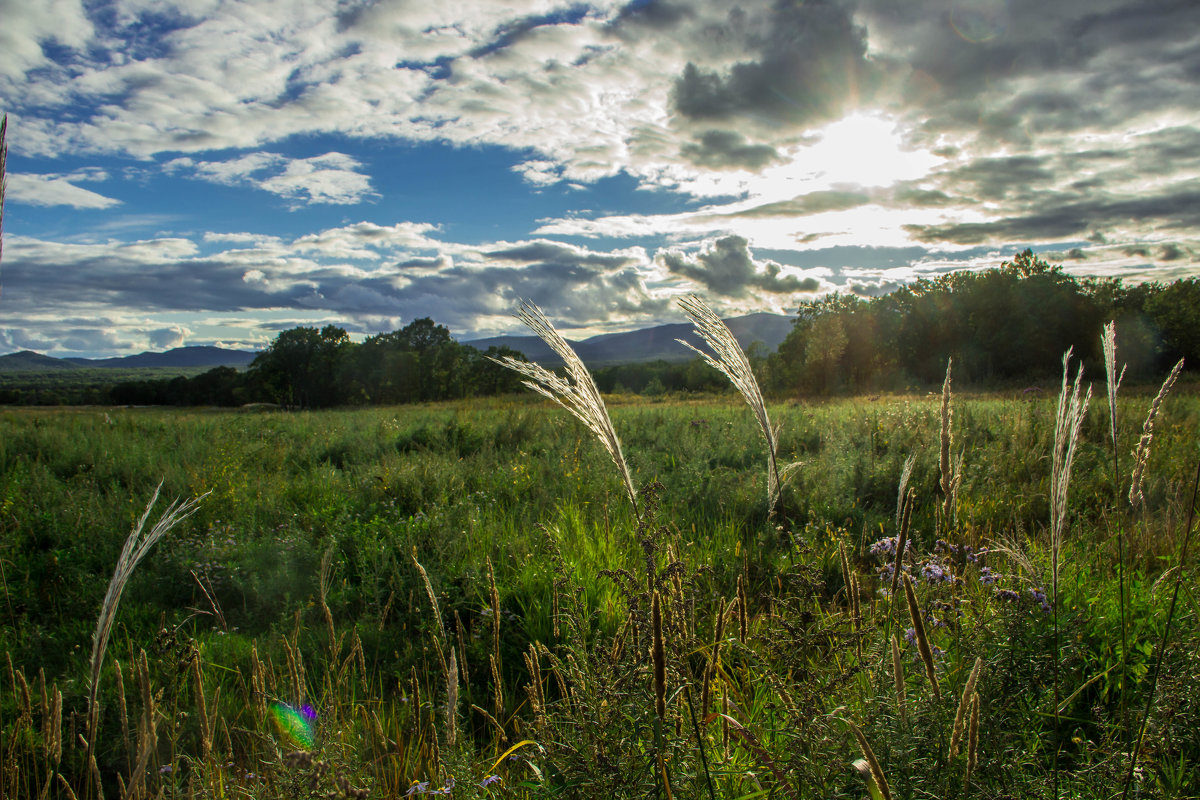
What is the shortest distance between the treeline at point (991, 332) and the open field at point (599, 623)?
133 ft

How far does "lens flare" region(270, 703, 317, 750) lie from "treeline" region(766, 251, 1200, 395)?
4493 cm

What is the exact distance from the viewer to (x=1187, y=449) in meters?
6.37

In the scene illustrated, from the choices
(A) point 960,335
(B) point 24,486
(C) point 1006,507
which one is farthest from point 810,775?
(A) point 960,335

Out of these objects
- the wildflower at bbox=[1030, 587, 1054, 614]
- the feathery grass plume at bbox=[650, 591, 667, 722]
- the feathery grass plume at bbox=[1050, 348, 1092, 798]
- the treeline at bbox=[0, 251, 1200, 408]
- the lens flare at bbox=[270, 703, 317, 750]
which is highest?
the treeline at bbox=[0, 251, 1200, 408]

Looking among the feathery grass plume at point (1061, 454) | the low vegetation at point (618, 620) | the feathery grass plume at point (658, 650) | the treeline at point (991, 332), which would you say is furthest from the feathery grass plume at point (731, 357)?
the treeline at point (991, 332)

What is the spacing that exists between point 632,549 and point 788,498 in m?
2.52

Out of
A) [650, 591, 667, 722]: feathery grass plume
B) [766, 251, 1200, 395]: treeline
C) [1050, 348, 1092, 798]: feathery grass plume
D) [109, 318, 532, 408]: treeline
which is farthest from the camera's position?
[109, 318, 532, 408]: treeline

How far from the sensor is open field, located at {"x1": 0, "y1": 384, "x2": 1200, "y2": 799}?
4.57ft

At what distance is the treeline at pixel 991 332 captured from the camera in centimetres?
4678

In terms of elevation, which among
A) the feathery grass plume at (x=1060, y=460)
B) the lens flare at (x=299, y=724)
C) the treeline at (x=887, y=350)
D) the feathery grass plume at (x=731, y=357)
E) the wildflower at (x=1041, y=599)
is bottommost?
the lens flare at (x=299, y=724)

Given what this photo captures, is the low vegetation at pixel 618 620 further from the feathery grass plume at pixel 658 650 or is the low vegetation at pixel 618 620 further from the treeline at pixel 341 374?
the treeline at pixel 341 374

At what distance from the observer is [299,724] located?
1.87 metres

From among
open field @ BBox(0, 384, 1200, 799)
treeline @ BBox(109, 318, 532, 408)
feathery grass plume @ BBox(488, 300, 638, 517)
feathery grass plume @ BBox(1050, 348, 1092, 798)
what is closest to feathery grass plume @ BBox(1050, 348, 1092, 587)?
feathery grass plume @ BBox(1050, 348, 1092, 798)

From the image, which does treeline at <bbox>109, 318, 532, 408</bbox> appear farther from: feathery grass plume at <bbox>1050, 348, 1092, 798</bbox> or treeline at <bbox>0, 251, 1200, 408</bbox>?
feathery grass plume at <bbox>1050, 348, 1092, 798</bbox>
